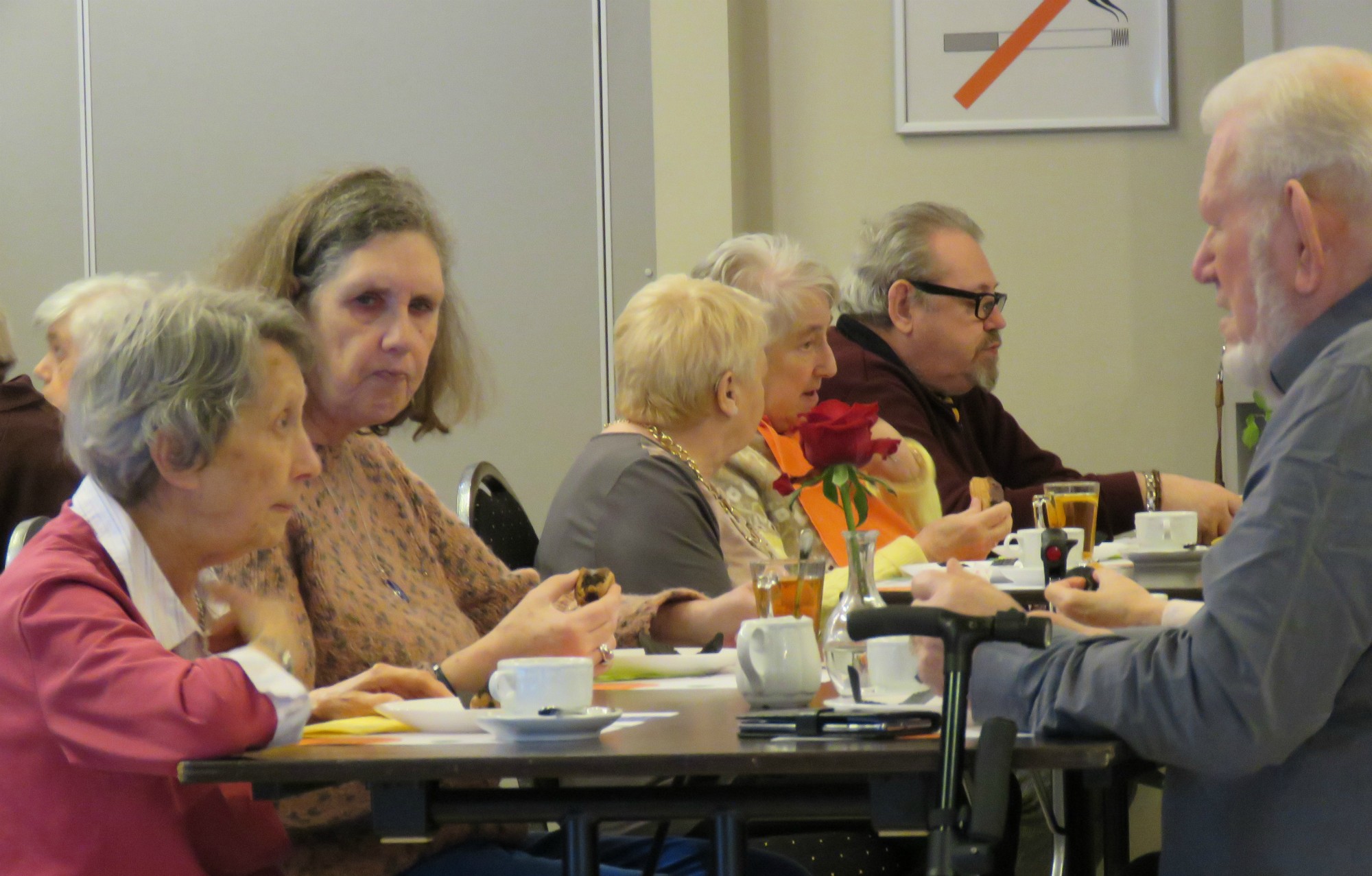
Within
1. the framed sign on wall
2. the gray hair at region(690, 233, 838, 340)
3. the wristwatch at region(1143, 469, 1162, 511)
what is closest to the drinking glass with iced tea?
the gray hair at region(690, 233, 838, 340)

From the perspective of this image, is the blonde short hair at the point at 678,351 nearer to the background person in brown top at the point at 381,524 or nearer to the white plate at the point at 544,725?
the background person in brown top at the point at 381,524

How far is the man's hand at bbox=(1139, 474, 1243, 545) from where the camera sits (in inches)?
139

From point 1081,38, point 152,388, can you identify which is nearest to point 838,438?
point 152,388

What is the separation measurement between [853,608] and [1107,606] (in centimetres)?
28

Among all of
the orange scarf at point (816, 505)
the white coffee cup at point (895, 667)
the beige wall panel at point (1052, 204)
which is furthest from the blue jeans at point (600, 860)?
the beige wall panel at point (1052, 204)

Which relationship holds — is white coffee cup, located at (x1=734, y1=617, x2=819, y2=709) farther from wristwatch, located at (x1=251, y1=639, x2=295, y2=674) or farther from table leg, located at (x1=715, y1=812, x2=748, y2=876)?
wristwatch, located at (x1=251, y1=639, x2=295, y2=674)

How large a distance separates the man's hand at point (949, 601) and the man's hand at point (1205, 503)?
2.18 m

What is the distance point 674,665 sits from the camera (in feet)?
6.05

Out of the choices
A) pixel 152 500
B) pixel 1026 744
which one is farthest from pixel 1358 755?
pixel 152 500

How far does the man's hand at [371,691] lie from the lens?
1.53 meters

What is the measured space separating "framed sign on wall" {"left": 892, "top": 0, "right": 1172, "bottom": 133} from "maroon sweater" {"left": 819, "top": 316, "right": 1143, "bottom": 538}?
1.25 m

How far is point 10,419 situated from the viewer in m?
3.28

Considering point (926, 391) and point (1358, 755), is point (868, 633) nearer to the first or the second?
point (1358, 755)

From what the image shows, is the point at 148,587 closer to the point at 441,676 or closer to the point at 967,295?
the point at 441,676
